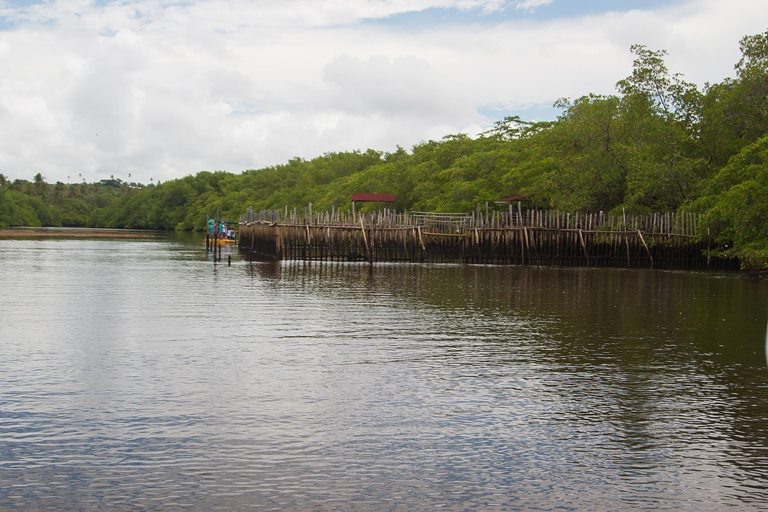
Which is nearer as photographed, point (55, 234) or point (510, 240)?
point (510, 240)

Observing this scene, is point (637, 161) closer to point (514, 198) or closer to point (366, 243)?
point (514, 198)

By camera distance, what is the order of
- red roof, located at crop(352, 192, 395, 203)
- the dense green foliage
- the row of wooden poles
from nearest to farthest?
the dense green foliage
the row of wooden poles
red roof, located at crop(352, 192, 395, 203)

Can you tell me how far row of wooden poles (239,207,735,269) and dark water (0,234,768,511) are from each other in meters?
19.2

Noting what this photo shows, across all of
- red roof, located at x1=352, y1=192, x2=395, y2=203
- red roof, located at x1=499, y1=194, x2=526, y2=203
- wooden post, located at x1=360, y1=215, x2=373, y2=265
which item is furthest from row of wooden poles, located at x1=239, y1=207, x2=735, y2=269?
red roof, located at x1=352, y1=192, x2=395, y2=203

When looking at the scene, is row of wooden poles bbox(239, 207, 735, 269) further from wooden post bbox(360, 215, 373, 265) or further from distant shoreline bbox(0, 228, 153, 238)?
distant shoreline bbox(0, 228, 153, 238)

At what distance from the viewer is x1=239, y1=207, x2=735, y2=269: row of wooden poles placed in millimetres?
43844

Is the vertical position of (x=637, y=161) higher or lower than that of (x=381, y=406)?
higher

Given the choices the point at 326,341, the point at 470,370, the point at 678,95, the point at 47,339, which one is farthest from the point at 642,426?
the point at 678,95

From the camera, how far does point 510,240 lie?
47219mm

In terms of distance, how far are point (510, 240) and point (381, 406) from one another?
35.7 metres

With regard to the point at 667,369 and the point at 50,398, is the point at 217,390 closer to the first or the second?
the point at 50,398

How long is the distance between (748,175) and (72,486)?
1351 inches

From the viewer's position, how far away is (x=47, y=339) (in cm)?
1797

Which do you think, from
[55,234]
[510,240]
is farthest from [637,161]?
[55,234]
